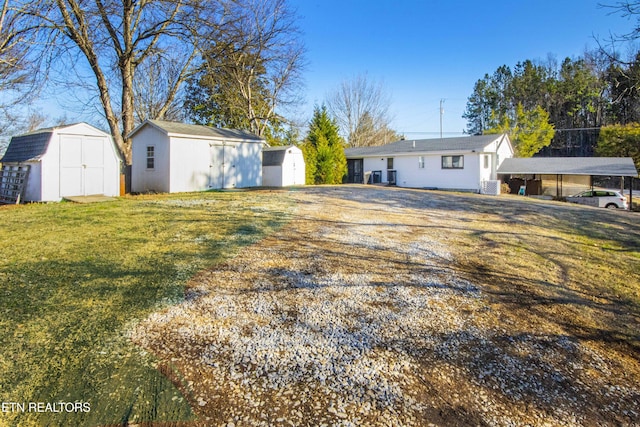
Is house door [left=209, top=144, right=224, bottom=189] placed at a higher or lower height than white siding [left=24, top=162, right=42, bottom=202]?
higher

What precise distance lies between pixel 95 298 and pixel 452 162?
22.7 metres

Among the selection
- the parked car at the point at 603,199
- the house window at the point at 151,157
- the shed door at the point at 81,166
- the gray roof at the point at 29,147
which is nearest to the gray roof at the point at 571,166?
the parked car at the point at 603,199

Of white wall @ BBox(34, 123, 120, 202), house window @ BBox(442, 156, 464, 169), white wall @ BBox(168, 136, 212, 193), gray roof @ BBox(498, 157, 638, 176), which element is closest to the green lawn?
white wall @ BBox(34, 123, 120, 202)

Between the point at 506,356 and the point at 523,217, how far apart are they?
8452 millimetres

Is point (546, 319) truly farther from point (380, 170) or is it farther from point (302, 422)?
point (380, 170)

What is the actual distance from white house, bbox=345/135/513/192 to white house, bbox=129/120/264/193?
36.6 feet

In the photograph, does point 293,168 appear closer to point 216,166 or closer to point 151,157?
point 216,166

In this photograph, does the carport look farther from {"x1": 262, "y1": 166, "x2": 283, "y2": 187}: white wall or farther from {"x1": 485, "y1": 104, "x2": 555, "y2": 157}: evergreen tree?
{"x1": 262, "y1": 166, "x2": 283, "y2": 187}: white wall

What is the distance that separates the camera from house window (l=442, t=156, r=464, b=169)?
929 inches

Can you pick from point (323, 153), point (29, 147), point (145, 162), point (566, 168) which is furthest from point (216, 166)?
point (566, 168)

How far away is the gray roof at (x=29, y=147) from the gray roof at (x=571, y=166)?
24.1 m

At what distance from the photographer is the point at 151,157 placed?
53.2ft

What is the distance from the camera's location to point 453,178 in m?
24.0

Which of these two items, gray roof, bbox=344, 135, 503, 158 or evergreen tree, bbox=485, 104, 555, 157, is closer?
gray roof, bbox=344, 135, 503, 158
